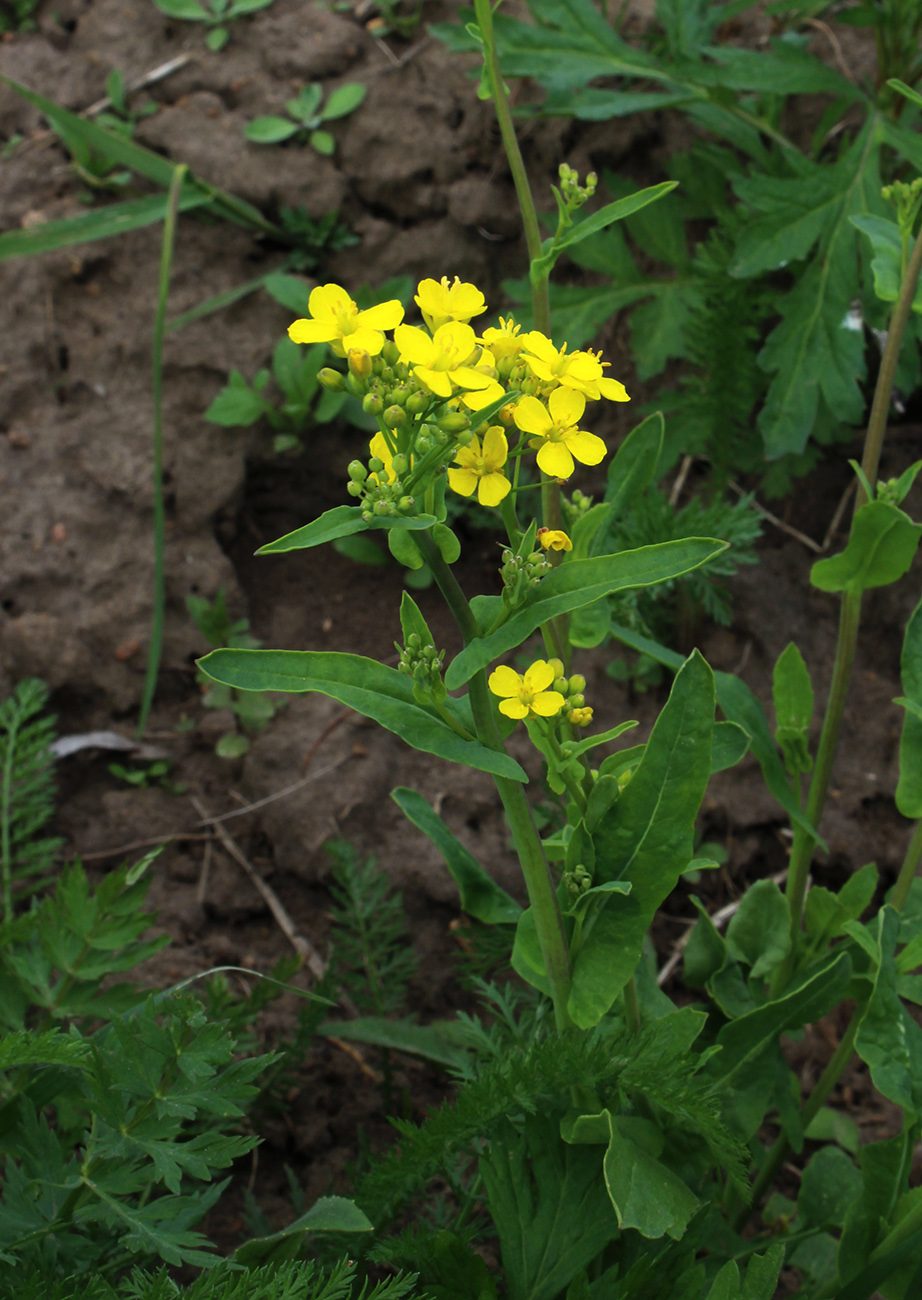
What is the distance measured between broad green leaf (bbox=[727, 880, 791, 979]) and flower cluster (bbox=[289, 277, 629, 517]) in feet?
3.08

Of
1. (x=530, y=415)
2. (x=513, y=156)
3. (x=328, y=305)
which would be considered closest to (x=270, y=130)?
(x=513, y=156)

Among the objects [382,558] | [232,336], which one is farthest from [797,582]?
[232,336]

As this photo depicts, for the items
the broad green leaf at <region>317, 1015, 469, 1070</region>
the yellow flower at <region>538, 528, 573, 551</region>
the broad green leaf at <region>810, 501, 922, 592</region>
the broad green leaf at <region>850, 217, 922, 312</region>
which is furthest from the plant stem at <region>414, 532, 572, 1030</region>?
the broad green leaf at <region>850, 217, 922, 312</region>

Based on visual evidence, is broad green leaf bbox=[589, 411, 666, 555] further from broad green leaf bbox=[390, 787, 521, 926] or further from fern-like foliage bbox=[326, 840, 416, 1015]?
fern-like foliage bbox=[326, 840, 416, 1015]

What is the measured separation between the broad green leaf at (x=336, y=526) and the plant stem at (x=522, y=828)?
56 mm

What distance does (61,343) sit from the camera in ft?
9.72

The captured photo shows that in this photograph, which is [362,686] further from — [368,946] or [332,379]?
[368,946]

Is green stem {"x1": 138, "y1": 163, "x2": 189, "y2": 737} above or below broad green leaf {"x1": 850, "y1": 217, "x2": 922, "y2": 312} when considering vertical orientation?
below

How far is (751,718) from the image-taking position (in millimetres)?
1736

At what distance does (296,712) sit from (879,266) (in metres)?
1.69

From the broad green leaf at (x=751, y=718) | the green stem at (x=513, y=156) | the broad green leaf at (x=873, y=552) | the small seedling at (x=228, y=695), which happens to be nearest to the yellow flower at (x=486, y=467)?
the green stem at (x=513, y=156)

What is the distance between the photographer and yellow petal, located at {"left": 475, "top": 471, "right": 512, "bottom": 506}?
1.14m

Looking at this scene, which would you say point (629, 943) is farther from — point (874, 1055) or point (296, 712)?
point (296, 712)

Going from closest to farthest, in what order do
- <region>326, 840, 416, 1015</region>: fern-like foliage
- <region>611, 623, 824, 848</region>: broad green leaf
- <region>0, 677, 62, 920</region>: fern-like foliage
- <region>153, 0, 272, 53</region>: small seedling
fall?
<region>611, 623, 824, 848</region>: broad green leaf < <region>326, 840, 416, 1015</region>: fern-like foliage < <region>0, 677, 62, 920</region>: fern-like foliage < <region>153, 0, 272, 53</region>: small seedling
